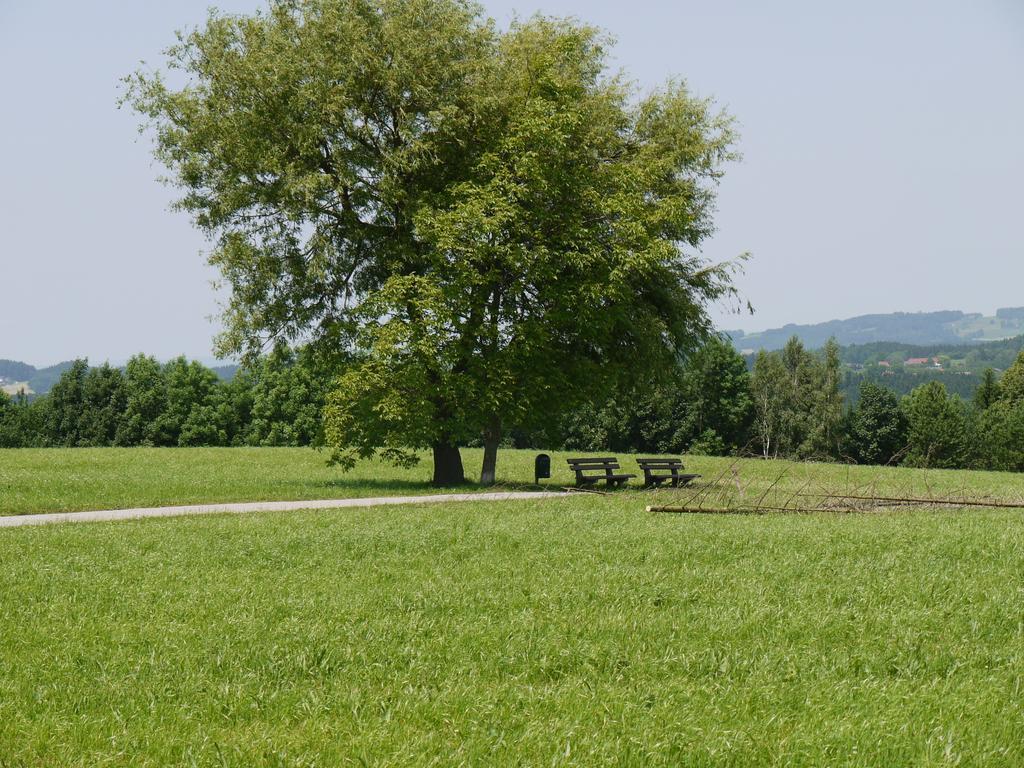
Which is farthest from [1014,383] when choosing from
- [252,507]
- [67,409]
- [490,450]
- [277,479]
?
[67,409]

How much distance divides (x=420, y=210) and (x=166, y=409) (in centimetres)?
5590

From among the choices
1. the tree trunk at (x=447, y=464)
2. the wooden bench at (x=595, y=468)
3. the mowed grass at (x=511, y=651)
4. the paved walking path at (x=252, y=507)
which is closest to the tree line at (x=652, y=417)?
the wooden bench at (x=595, y=468)

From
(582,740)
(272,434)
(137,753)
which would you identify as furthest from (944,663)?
(272,434)

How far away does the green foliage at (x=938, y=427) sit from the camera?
7506 centimetres

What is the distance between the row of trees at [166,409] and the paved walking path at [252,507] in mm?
48483

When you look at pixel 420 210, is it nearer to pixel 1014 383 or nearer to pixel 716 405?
pixel 716 405

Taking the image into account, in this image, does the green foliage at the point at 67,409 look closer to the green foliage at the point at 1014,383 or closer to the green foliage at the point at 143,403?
the green foliage at the point at 143,403

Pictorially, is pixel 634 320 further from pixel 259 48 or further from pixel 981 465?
pixel 981 465

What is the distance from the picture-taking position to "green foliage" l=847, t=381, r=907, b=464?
263 feet

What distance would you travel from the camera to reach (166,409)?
240 ft

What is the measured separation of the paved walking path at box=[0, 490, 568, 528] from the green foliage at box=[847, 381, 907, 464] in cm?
6422

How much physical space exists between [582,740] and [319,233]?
21.2m

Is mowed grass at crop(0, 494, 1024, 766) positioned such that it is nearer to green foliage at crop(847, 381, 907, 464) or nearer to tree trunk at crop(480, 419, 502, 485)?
tree trunk at crop(480, 419, 502, 485)

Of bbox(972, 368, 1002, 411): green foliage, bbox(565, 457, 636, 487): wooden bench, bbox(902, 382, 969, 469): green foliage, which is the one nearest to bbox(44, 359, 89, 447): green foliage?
bbox(565, 457, 636, 487): wooden bench
